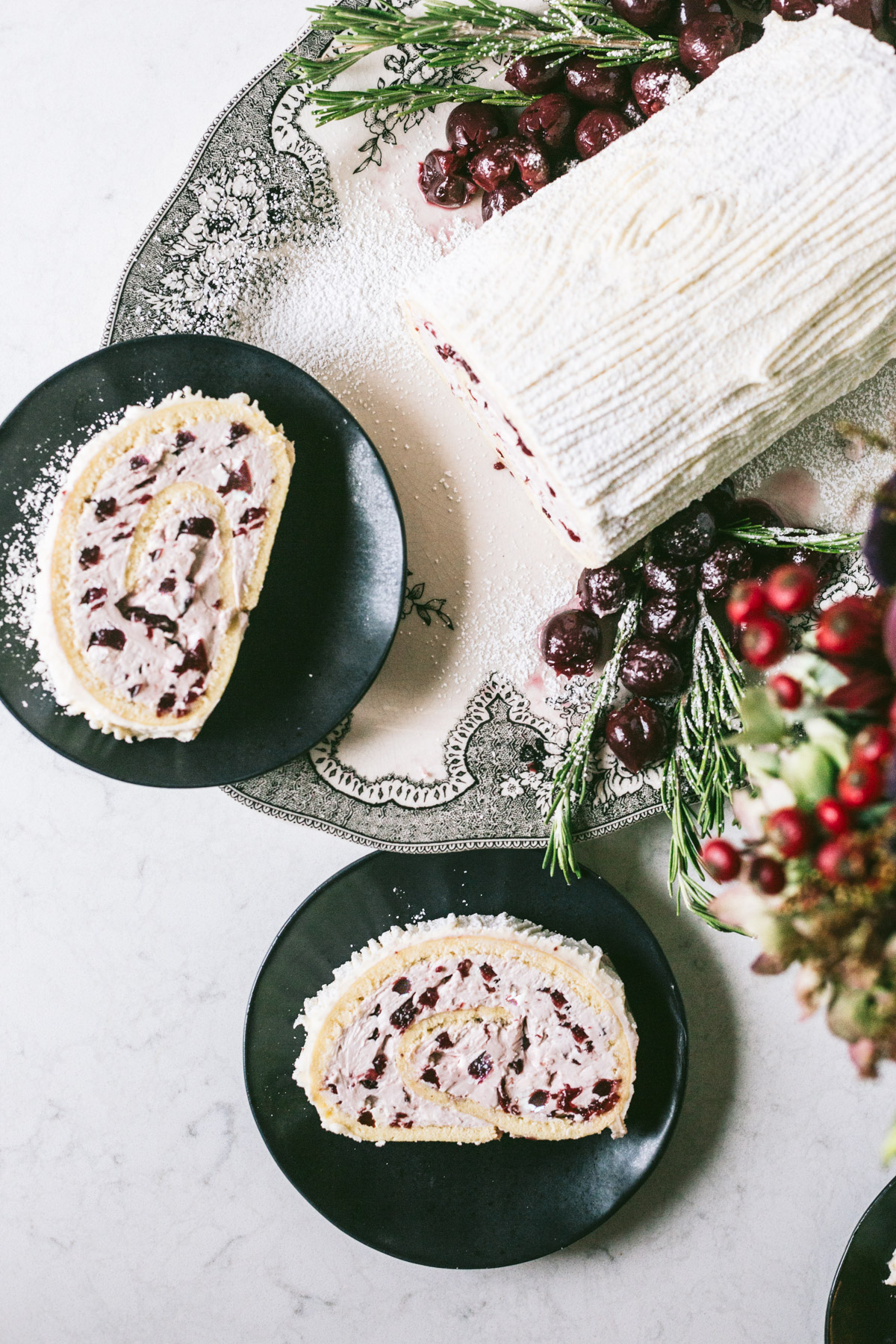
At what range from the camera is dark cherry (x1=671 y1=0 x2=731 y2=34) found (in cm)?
178

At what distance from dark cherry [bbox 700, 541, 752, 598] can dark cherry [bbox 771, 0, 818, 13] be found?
0.95 metres

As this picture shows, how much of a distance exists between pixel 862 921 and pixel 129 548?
4.48 feet

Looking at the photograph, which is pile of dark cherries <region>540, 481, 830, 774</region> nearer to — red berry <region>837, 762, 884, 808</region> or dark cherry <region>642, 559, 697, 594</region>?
dark cherry <region>642, 559, 697, 594</region>

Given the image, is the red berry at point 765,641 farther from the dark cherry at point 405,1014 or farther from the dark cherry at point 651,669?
the dark cherry at point 405,1014

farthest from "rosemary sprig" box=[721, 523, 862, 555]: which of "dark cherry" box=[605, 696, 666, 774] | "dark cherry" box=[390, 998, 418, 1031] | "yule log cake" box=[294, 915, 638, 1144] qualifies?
"dark cherry" box=[390, 998, 418, 1031]

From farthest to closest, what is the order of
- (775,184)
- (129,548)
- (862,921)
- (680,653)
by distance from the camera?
(680,653) < (129,548) < (775,184) < (862,921)

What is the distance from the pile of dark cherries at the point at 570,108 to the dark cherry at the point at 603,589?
2.37 feet

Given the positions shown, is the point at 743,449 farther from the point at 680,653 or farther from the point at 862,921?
the point at 862,921

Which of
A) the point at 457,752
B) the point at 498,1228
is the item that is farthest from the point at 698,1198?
the point at 457,752

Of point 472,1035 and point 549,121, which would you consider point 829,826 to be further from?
point 549,121

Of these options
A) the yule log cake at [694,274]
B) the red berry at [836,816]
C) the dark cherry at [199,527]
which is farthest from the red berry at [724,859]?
the dark cherry at [199,527]

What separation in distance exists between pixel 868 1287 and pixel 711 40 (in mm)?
2445

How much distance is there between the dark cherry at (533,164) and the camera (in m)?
1.84

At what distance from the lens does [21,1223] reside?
2162 millimetres
